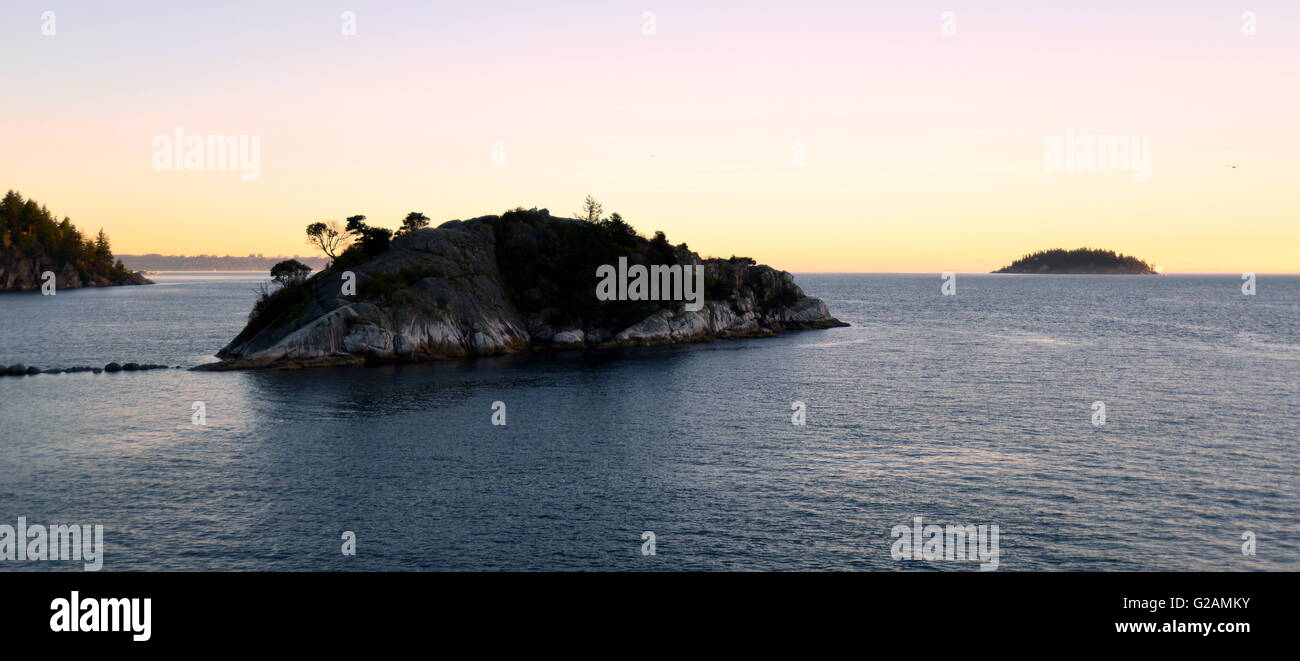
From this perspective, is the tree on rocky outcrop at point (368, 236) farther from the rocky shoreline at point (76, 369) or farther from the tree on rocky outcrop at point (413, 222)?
the rocky shoreline at point (76, 369)

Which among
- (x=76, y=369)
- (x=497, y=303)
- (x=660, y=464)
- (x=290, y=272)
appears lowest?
(x=660, y=464)

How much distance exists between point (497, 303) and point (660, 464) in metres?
77.2

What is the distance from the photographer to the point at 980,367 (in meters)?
96.3

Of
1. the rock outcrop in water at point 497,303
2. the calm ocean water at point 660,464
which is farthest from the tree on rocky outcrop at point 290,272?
the calm ocean water at point 660,464

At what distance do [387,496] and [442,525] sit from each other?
6.62m

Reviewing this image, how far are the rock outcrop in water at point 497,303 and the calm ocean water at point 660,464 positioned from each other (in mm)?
8454

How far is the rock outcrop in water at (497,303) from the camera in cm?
10012

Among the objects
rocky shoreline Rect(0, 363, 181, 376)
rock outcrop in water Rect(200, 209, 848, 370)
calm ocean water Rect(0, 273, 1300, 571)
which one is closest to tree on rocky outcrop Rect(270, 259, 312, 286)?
rock outcrop in water Rect(200, 209, 848, 370)

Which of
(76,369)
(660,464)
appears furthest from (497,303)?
(660,464)

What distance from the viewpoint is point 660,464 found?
50781 millimetres

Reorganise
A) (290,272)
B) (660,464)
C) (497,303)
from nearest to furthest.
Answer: (660,464) → (497,303) → (290,272)

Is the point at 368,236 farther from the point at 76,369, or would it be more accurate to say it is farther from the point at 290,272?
the point at 76,369

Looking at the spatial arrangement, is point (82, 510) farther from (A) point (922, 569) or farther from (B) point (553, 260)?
(B) point (553, 260)
